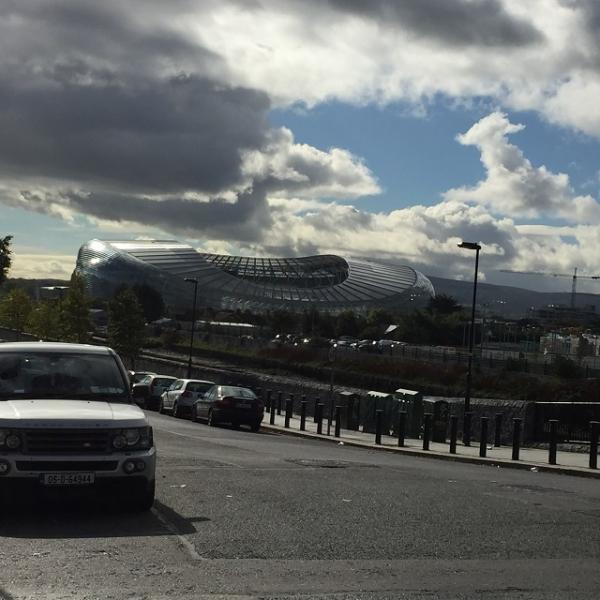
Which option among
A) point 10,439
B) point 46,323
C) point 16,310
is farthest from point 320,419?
point 16,310

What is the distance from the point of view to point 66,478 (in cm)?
884

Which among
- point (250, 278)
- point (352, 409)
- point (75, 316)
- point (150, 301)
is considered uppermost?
point (250, 278)

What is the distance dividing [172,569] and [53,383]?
11.6 feet

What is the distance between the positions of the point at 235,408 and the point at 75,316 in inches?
2296

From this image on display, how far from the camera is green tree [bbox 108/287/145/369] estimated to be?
75.2m

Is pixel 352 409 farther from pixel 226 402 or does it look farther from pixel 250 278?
pixel 250 278

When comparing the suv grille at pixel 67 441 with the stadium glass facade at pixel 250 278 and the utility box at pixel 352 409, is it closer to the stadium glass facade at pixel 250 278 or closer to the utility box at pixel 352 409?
the utility box at pixel 352 409

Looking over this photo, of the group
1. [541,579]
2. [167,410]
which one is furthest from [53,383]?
[167,410]

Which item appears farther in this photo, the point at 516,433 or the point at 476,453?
the point at 476,453

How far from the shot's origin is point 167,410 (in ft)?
124

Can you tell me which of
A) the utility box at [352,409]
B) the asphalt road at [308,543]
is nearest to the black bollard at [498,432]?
the utility box at [352,409]

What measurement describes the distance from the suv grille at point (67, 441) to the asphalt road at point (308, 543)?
0.66 meters

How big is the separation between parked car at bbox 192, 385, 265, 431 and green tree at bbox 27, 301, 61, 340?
6160cm

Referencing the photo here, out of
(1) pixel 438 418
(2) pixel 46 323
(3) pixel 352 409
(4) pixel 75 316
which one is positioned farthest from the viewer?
(2) pixel 46 323
